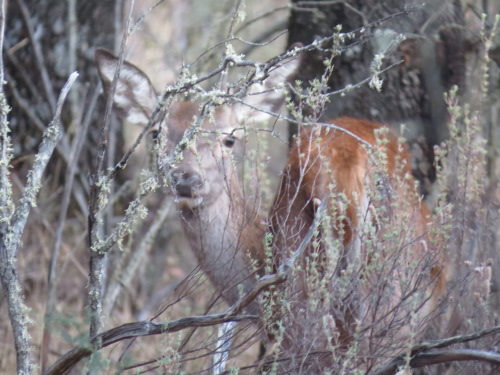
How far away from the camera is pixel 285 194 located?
499 centimetres

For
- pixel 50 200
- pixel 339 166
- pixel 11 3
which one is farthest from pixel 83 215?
pixel 339 166

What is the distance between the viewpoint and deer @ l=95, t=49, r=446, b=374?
424 cm

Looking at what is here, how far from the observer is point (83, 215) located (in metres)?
7.99

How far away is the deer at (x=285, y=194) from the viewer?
4.24 meters

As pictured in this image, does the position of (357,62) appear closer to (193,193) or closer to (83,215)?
(193,193)

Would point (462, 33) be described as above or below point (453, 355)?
above

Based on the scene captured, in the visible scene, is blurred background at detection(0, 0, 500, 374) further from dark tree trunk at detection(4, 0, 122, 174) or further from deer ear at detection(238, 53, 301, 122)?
deer ear at detection(238, 53, 301, 122)

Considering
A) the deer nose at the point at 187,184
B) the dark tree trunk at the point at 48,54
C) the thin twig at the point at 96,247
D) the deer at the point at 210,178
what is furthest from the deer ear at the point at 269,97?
the dark tree trunk at the point at 48,54

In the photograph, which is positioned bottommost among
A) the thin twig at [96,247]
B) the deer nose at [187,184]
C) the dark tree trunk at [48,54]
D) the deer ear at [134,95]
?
the thin twig at [96,247]

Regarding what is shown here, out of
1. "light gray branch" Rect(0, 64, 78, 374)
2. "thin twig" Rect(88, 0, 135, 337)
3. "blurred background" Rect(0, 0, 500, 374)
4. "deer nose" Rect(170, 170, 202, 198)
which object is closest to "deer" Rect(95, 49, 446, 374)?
"deer nose" Rect(170, 170, 202, 198)

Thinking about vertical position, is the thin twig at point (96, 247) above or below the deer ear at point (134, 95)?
below

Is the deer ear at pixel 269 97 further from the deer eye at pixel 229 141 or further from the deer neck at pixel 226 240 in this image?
the deer neck at pixel 226 240

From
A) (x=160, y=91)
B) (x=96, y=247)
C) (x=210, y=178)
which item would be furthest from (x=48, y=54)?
(x=96, y=247)

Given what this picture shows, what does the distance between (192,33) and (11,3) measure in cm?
290
